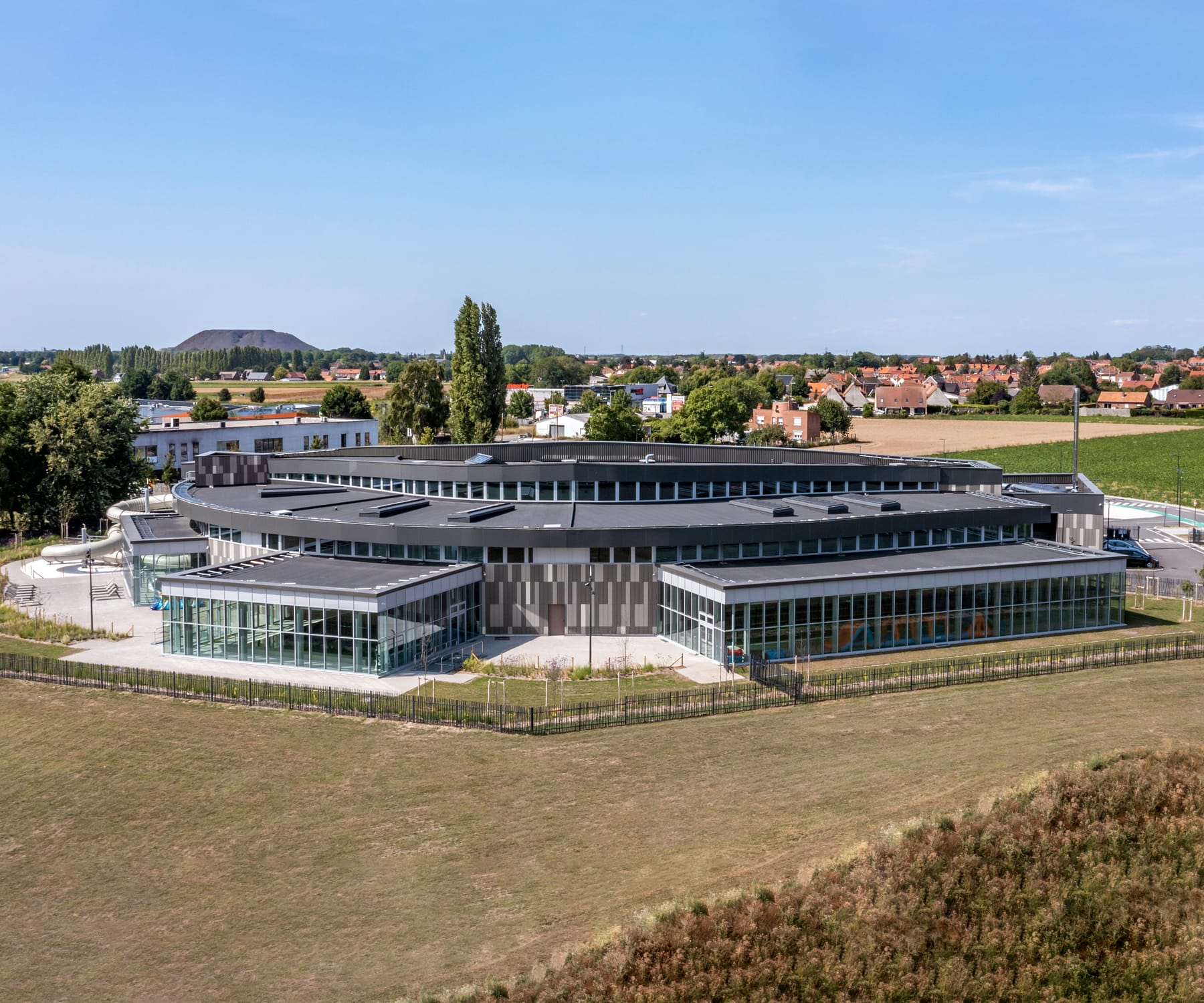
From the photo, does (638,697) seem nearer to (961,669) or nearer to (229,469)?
(961,669)

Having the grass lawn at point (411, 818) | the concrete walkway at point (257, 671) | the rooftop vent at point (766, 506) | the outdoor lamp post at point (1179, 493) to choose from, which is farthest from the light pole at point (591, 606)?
the outdoor lamp post at point (1179, 493)

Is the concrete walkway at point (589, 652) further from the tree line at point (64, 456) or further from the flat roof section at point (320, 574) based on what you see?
the tree line at point (64, 456)

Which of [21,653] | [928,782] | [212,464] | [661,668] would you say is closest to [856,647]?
[661,668]

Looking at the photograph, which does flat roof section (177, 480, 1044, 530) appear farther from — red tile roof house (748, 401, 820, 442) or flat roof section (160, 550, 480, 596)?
red tile roof house (748, 401, 820, 442)

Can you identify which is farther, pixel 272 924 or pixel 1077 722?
pixel 1077 722

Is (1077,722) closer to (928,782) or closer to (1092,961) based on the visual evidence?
(928,782)

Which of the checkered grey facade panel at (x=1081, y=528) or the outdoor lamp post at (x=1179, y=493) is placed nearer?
the checkered grey facade panel at (x=1081, y=528)

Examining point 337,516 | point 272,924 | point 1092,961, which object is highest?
point 337,516
